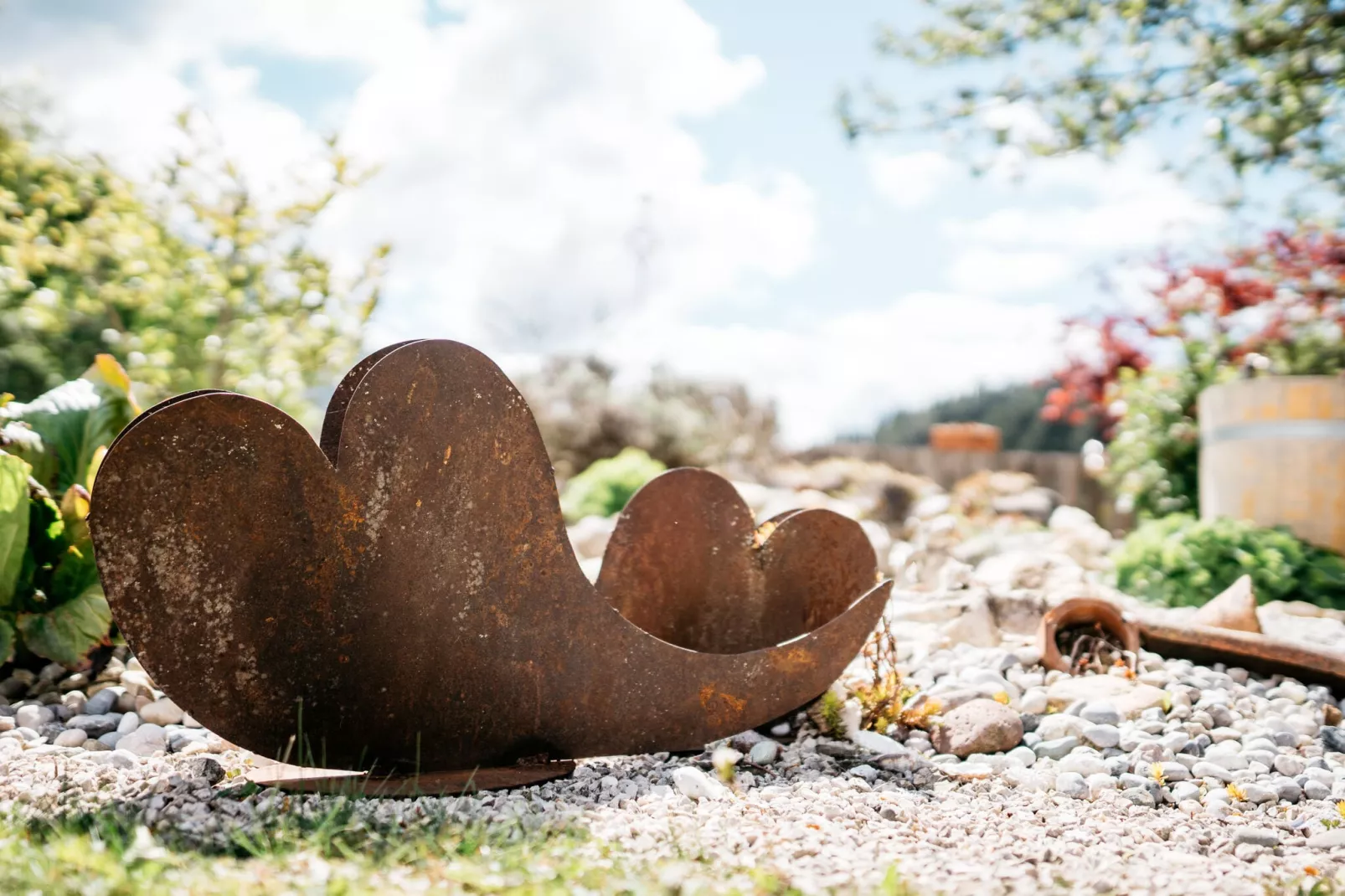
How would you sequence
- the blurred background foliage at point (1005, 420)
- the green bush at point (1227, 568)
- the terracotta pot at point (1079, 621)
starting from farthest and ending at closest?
the blurred background foliage at point (1005, 420)
the green bush at point (1227, 568)
the terracotta pot at point (1079, 621)

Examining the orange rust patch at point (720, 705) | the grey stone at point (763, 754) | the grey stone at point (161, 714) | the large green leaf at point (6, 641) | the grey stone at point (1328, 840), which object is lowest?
the grey stone at point (1328, 840)

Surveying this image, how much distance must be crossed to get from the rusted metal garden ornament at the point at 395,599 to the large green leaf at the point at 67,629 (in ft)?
4.21

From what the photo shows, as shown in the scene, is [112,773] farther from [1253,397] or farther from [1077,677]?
[1253,397]

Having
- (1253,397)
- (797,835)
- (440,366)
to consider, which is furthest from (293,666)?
(1253,397)

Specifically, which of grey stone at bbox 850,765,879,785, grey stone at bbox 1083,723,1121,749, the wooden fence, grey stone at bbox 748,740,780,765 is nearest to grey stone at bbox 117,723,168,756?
grey stone at bbox 748,740,780,765

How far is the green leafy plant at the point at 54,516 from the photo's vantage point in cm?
318

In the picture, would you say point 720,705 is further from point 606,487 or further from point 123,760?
point 606,487

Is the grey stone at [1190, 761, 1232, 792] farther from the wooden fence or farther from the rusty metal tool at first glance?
the wooden fence

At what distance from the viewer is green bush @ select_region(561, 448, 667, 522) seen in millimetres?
8711

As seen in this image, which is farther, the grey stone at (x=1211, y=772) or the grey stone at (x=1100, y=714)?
the grey stone at (x=1100, y=714)

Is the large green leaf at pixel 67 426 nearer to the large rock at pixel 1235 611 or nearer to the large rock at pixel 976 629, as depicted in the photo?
the large rock at pixel 976 629

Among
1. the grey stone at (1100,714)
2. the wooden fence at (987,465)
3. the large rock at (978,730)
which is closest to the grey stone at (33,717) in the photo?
the large rock at (978,730)

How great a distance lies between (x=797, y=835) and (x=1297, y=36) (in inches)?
230

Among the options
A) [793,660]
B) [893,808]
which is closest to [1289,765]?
[893,808]
